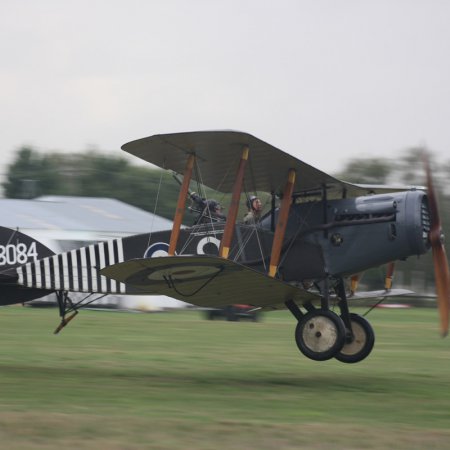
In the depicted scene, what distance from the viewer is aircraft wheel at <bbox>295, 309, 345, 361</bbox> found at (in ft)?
37.5

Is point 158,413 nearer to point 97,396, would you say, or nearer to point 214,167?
point 97,396

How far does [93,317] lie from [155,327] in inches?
190

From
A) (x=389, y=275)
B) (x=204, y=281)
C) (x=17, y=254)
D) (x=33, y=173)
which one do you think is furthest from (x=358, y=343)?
(x=33, y=173)

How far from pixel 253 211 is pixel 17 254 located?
3.69m

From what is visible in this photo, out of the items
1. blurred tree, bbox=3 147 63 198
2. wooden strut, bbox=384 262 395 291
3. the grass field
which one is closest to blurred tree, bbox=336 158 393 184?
blurred tree, bbox=3 147 63 198

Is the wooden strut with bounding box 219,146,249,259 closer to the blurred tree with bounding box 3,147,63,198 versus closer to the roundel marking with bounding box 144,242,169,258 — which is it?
the roundel marking with bounding box 144,242,169,258

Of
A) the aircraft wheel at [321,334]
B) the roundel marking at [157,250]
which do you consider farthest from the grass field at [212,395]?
the roundel marking at [157,250]

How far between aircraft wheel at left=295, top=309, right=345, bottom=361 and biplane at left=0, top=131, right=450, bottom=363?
1 centimetres

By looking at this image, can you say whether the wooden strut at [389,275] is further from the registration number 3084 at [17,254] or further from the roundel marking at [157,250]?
the registration number 3084 at [17,254]

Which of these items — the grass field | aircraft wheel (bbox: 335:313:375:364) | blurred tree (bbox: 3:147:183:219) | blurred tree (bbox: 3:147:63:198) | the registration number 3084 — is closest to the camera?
the grass field

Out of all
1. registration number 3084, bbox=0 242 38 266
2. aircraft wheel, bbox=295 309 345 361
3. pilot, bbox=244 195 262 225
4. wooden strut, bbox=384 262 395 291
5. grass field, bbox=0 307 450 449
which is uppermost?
pilot, bbox=244 195 262 225

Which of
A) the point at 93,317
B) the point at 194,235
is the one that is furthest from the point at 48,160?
the point at 194,235

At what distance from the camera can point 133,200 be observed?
75.1m

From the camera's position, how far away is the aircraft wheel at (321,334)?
11430 mm
